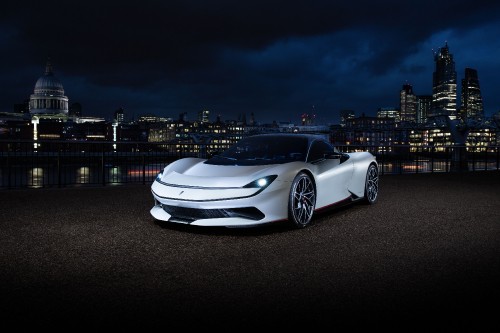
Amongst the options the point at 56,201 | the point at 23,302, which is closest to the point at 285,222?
the point at 23,302

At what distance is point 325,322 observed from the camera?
10.3 ft

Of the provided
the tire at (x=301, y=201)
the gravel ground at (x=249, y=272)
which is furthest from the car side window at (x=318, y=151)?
the gravel ground at (x=249, y=272)

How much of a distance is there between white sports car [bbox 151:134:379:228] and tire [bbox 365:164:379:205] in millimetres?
545

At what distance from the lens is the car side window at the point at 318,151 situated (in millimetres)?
7325

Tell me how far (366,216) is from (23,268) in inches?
209

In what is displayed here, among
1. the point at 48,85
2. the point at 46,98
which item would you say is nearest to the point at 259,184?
the point at 46,98

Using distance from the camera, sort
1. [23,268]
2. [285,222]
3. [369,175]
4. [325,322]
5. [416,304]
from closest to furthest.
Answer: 1. [325,322]
2. [416,304]
3. [23,268]
4. [285,222]
5. [369,175]

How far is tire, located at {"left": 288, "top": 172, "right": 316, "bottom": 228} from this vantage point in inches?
253

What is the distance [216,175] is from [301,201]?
1.30 meters

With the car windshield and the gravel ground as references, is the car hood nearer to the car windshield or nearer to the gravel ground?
the car windshield

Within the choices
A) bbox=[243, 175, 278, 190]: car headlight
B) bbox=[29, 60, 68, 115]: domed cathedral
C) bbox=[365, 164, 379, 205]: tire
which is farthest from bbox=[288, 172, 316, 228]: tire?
bbox=[29, 60, 68, 115]: domed cathedral

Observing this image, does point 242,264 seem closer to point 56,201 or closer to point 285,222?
point 285,222

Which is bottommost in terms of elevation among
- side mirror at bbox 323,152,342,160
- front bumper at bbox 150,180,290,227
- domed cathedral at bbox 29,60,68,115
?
front bumper at bbox 150,180,290,227

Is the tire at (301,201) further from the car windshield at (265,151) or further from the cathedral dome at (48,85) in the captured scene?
the cathedral dome at (48,85)
